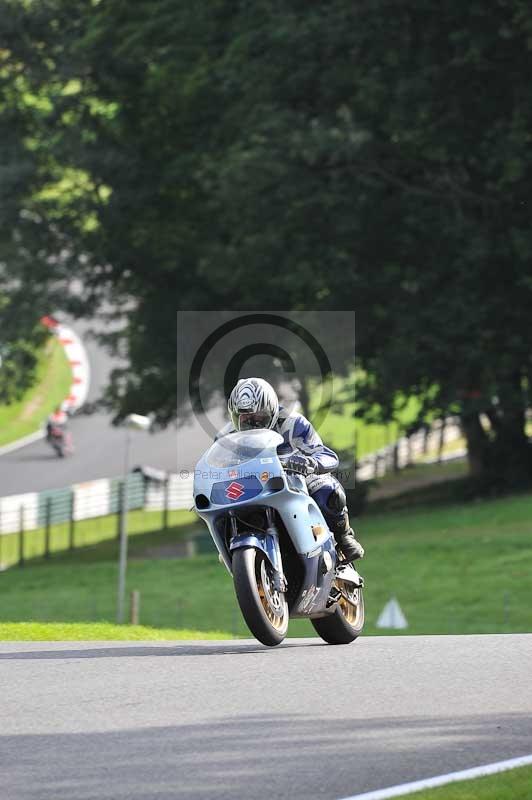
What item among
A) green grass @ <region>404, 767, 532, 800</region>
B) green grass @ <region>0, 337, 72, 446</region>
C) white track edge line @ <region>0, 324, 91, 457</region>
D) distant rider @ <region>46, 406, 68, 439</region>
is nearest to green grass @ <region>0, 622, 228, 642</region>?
green grass @ <region>404, 767, 532, 800</region>

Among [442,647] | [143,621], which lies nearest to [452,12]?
[143,621]

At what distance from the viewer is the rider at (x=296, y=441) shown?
424 inches

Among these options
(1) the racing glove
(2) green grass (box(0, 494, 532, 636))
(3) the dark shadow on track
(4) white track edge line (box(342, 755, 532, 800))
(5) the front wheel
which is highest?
(1) the racing glove

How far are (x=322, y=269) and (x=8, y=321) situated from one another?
30.4 ft

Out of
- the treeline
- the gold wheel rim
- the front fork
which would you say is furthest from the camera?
the treeline

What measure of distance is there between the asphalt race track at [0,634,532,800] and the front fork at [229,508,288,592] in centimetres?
49

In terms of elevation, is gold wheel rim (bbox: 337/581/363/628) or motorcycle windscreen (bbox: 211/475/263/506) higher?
motorcycle windscreen (bbox: 211/475/263/506)

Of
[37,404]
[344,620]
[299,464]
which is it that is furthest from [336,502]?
[37,404]

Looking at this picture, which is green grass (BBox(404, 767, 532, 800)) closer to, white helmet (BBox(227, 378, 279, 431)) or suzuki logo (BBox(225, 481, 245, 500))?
suzuki logo (BBox(225, 481, 245, 500))

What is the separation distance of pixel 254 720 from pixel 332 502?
3.71 meters

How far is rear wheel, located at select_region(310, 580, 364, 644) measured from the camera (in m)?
11.6

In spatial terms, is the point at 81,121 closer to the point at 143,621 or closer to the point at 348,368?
the point at 348,368

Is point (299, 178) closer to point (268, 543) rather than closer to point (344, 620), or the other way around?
point (344, 620)

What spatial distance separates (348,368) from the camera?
136ft
